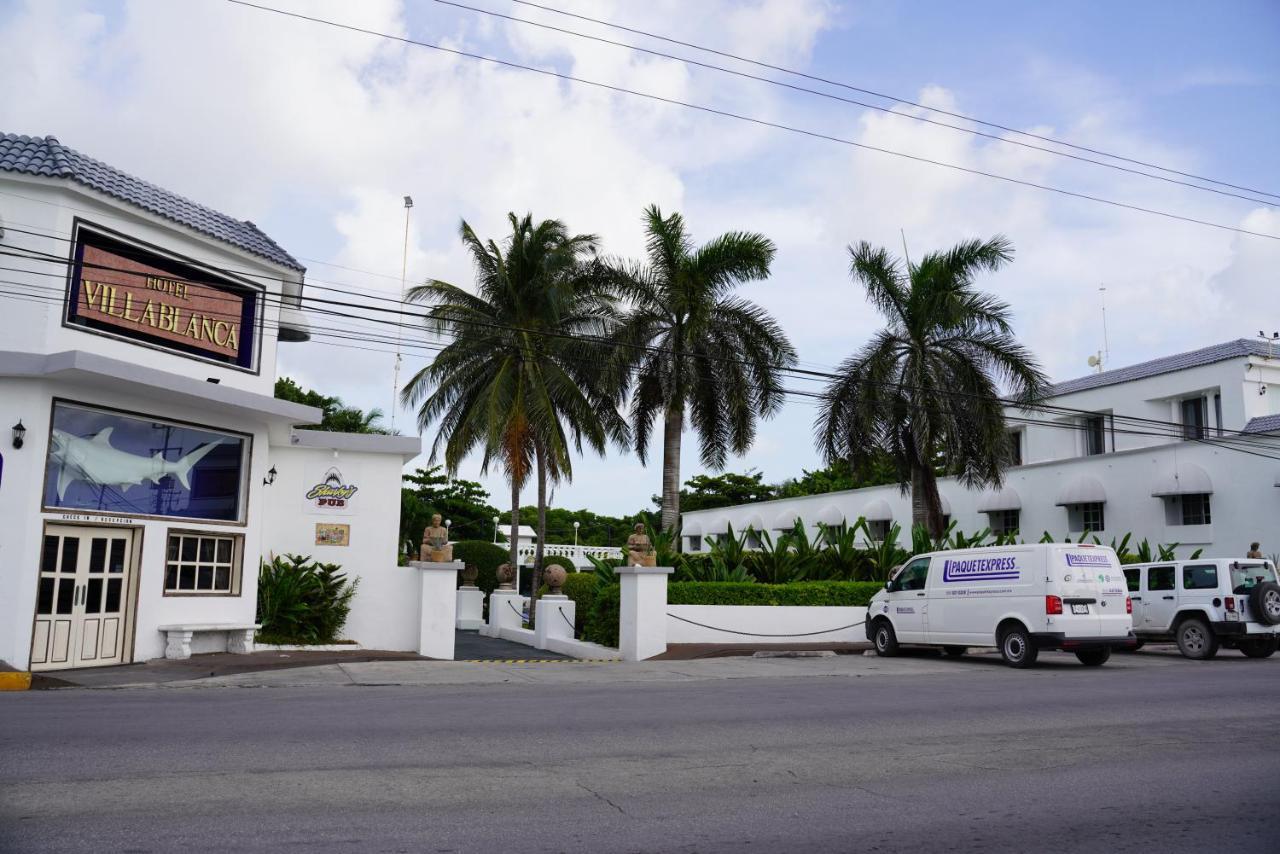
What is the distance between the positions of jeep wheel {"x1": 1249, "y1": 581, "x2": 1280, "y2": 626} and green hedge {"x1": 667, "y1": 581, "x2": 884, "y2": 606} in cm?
710

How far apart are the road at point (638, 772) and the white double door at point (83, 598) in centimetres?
275

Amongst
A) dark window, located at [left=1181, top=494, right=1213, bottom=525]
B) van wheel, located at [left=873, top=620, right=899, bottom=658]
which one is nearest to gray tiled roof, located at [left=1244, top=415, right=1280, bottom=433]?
dark window, located at [left=1181, top=494, right=1213, bottom=525]

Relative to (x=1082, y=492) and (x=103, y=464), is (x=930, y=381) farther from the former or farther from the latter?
(x=103, y=464)

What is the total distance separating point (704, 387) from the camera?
27.2m

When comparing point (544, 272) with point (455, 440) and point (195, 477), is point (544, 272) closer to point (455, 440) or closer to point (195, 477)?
point (455, 440)

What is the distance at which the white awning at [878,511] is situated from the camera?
43312 mm

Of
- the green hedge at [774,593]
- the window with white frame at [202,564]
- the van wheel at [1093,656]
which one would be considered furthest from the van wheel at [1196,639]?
the window with white frame at [202,564]

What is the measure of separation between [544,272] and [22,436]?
52.2ft

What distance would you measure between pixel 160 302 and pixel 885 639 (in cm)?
1456

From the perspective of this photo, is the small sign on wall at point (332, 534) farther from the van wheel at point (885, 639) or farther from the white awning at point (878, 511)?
the white awning at point (878, 511)

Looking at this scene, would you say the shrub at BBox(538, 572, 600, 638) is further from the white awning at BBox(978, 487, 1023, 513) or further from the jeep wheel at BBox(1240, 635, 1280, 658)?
the white awning at BBox(978, 487, 1023, 513)

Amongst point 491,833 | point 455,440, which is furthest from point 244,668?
point 455,440

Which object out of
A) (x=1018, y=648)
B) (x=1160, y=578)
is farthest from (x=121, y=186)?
(x=1160, y=578)

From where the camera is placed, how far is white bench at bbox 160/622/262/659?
56.0 ft
